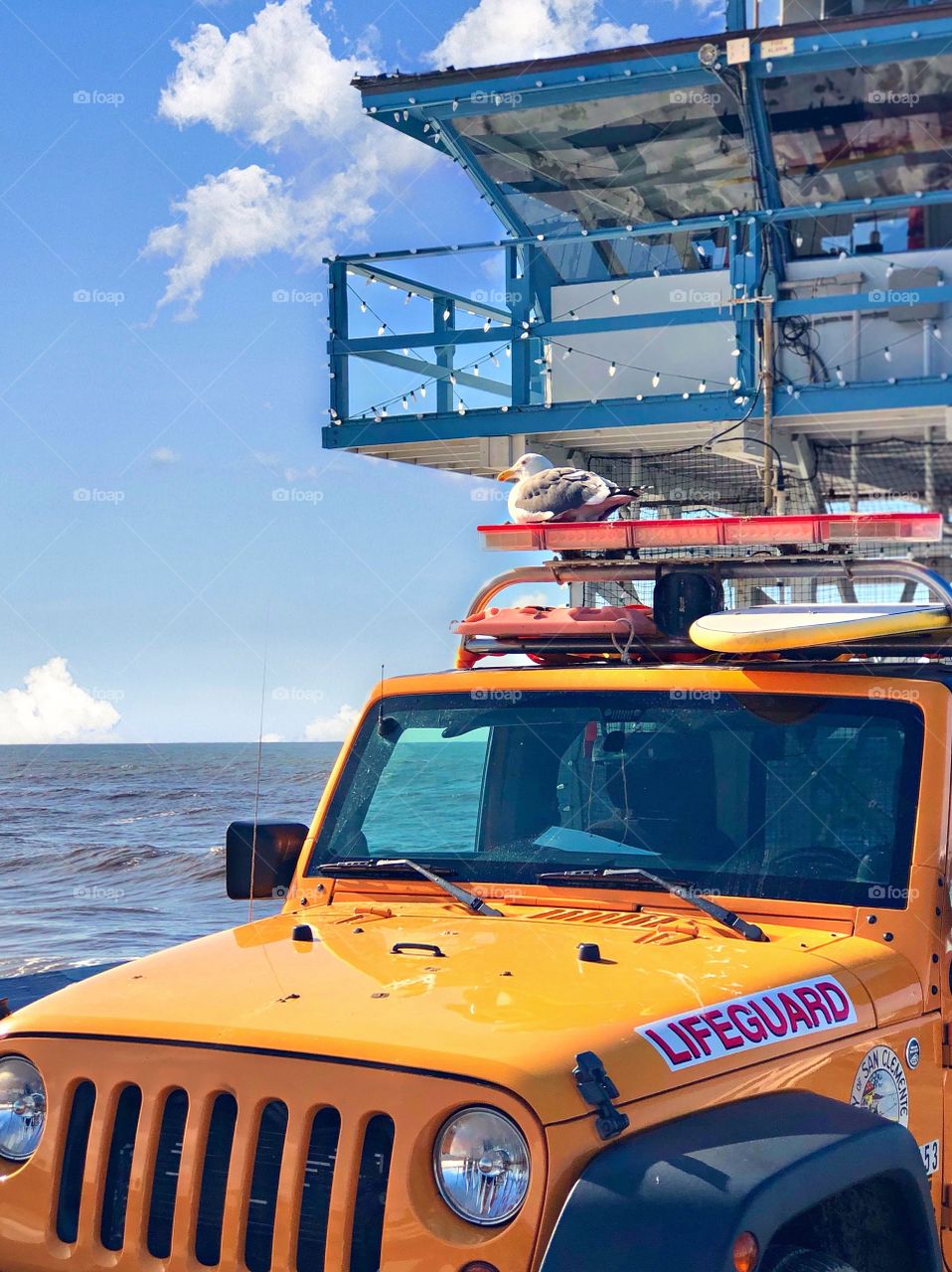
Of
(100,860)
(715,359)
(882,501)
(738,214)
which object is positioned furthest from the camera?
(100,860)

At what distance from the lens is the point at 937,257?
1281cm

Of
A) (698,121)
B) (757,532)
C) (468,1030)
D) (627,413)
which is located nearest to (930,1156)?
(468,1030)

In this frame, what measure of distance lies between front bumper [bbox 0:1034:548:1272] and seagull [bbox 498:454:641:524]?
9.23 ft

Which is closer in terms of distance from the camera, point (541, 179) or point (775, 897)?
point (775, 897)

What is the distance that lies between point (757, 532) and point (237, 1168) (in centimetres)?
278

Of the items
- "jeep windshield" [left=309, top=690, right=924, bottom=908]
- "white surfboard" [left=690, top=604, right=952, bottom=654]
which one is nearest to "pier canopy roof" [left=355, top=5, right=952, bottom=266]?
"white surfboard" [left=690, top=604, right=952, bottom=654]

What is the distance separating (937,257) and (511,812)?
967cm

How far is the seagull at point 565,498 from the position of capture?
5535 mm

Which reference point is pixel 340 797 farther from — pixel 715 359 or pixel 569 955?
pixel 715 359

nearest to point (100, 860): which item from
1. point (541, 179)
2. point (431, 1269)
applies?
point (541, 179)

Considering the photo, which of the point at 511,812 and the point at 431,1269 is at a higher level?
the point at 511,812

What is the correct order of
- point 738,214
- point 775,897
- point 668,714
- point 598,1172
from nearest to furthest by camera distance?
point 598,1172 < point 775,897 < point 668,714 < point 738,214

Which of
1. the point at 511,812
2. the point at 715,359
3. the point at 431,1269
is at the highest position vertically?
the point at 715,359

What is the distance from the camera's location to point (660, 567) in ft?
16.7
